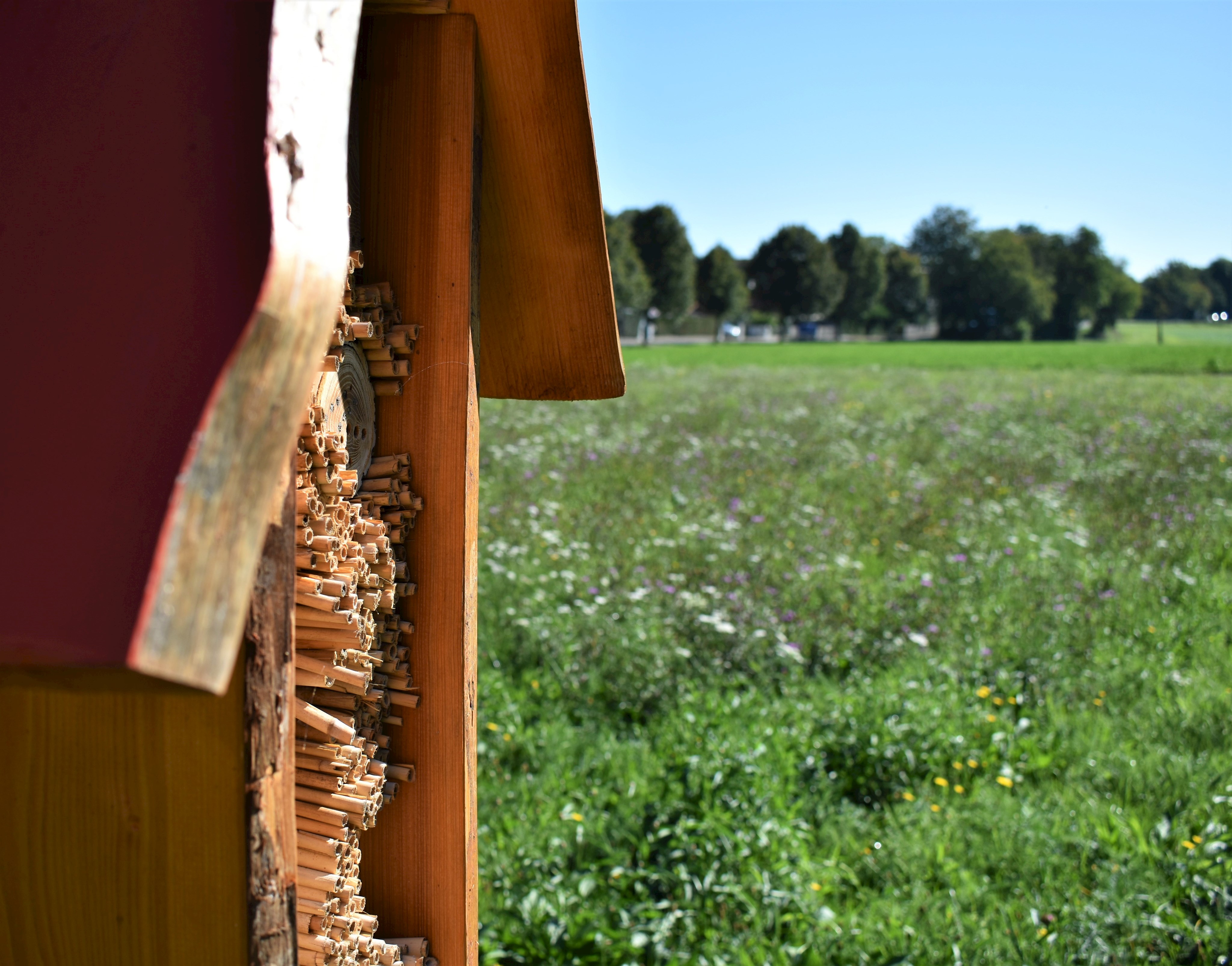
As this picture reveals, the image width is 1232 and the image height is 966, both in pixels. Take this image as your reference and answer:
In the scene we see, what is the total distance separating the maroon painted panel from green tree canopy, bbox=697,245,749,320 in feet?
226

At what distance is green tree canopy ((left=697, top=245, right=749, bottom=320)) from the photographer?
67688mm

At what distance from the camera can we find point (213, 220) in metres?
0.62

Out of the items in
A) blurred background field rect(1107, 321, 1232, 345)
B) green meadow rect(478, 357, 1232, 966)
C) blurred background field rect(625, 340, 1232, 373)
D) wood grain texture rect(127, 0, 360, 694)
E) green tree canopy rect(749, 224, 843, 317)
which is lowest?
green meadow rect(478, 357, 1232, 966)

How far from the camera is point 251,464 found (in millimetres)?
495

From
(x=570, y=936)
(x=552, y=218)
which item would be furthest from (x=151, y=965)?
(x=570, y=936)

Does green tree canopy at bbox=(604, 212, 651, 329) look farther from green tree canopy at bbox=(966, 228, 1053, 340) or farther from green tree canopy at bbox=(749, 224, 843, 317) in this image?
green tree canopy at bbox=(966, 228, 1053, 340)

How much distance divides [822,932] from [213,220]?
2546mm

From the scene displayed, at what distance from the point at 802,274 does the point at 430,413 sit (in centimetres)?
7558

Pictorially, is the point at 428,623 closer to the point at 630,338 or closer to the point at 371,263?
the point at 371,263

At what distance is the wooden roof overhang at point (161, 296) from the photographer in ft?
1.59

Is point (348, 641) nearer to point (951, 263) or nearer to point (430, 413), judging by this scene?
point (430, 413)

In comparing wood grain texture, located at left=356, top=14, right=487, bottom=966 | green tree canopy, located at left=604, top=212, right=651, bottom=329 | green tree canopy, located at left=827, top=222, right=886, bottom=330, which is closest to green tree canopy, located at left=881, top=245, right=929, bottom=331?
green tree canopy, located at left=827, top=222, right=886, bottom=330

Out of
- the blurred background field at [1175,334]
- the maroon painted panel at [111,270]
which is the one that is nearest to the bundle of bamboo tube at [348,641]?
the maroon painted panel at [111,270]

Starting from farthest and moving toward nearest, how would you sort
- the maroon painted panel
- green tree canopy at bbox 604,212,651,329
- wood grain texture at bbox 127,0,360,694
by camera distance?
green tree canopy at bbox 604,212,651,329, the maroon painted panel, wood grain texture at bbox 127,0,360,694
